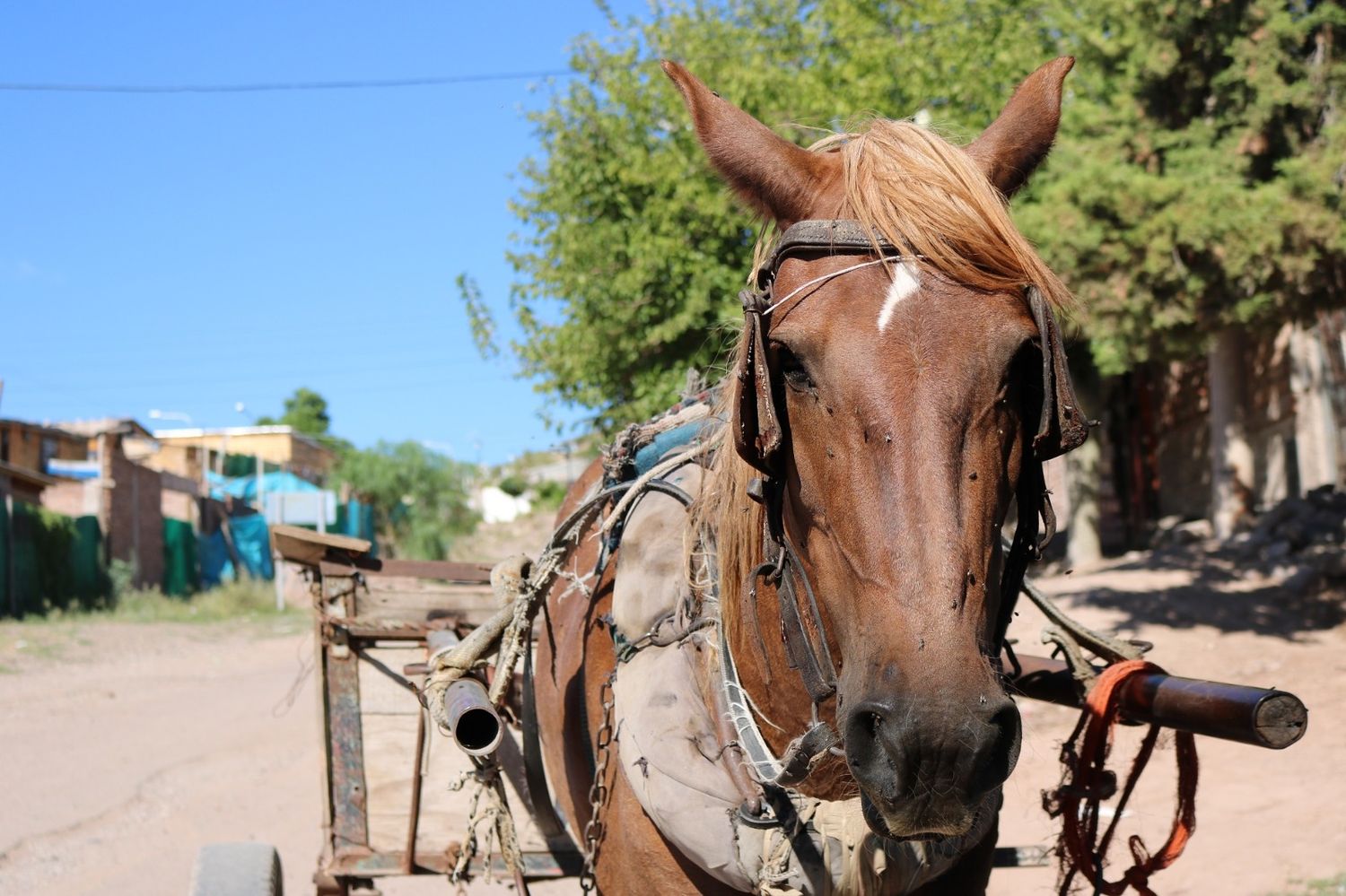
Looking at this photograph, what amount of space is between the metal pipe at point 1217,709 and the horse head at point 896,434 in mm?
485

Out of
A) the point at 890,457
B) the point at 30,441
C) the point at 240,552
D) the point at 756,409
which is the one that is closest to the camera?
the point at 890,457

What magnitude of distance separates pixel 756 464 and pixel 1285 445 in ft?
A: 53.9

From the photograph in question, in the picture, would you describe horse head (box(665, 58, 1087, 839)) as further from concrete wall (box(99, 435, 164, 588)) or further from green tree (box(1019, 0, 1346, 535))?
concrete wall (box(99, 435, 164, 588))

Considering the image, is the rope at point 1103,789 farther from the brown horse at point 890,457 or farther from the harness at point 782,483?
the harness at point 782,483

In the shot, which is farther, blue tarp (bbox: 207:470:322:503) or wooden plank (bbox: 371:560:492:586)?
blue tarp (bbox: 207:470:322:503)

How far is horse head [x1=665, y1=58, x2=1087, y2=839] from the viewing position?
1538 millimetres

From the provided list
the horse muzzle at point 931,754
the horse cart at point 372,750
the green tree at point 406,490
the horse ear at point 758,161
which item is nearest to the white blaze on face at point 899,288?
the horse ear at point 758,161

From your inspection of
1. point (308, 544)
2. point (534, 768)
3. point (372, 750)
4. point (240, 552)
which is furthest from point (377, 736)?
point (240, 552)

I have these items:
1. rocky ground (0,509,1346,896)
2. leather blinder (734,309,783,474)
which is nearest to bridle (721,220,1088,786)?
leather blinder (734,309,783,474)

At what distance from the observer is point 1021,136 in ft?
6.91

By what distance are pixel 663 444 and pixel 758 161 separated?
1126 millimetres

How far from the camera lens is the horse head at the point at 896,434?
1.54m

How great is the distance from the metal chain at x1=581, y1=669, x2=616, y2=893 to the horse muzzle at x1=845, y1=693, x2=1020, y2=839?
0.90 m

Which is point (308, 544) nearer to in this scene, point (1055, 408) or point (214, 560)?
point (1055, 408)
